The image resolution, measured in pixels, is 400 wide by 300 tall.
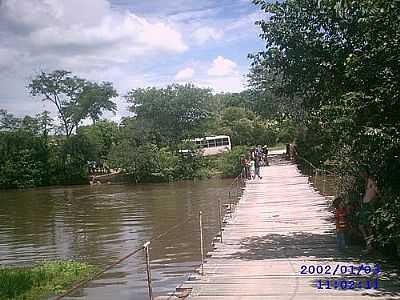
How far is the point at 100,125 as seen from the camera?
66.1 meters


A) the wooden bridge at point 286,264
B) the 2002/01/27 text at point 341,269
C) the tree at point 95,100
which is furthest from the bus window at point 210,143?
the 2002/01/27 text at point 341,269

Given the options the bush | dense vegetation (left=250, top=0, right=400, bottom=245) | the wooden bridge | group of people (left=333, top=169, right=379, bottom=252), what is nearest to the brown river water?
the wooden bridge

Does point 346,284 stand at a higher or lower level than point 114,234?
higher

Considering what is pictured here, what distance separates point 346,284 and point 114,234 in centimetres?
1546

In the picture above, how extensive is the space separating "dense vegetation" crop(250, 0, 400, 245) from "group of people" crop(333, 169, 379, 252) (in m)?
0.48

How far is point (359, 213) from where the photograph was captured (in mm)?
10680

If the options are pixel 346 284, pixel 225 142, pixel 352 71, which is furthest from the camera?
pixel 225 142

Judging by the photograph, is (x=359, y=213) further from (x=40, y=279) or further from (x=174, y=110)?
(x=174, y=110)

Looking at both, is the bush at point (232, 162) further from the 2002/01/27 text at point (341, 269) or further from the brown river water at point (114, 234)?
the 2002/01/27 text at point (341, 269)

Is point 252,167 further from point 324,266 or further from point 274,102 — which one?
point 324,266

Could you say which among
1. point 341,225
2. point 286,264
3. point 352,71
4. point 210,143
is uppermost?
point 210,143

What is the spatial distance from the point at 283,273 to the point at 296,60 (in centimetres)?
451

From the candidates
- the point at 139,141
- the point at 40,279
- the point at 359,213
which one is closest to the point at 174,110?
the point at 139,141

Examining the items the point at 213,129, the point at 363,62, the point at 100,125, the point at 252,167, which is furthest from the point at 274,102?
the point at 363,62
